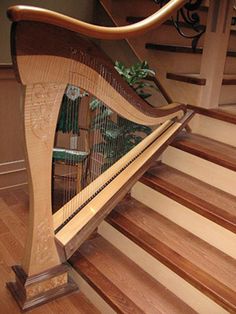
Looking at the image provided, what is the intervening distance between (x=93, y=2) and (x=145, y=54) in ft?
2.27

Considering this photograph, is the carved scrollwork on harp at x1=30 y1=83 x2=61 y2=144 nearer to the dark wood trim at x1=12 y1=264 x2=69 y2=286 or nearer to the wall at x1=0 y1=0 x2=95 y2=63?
the dark wood trim at x1=12 y1=264 x2=69 y2=286

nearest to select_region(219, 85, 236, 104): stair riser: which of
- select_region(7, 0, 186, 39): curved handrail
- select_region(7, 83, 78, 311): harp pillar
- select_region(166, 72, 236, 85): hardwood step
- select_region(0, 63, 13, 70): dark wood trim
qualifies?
select_region(166, 72, 236, 85): hardwood step

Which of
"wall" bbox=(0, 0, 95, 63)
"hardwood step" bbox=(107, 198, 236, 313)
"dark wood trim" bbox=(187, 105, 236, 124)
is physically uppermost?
"wall" bbox=(0, 0, 95, 63)

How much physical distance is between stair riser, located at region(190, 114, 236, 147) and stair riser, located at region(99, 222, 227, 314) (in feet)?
3.10

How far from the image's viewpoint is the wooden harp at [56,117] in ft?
3.87

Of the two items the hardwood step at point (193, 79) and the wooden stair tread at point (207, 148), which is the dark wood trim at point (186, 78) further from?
the wooden stair tread at point (207, 148)

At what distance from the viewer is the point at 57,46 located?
1229mm

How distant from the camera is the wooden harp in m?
1.18

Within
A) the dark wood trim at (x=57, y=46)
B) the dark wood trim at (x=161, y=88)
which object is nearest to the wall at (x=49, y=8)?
the dark wood trim at (x=161, y=88)

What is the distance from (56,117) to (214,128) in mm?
1269

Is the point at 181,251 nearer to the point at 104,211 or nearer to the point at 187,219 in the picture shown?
the point at 187,219

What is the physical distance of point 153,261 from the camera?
1718 mm

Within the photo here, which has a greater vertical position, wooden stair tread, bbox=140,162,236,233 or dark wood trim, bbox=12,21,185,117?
dark wood trim, bbox=12,21,185,117

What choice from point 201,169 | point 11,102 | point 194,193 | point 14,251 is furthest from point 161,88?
point 14,251
